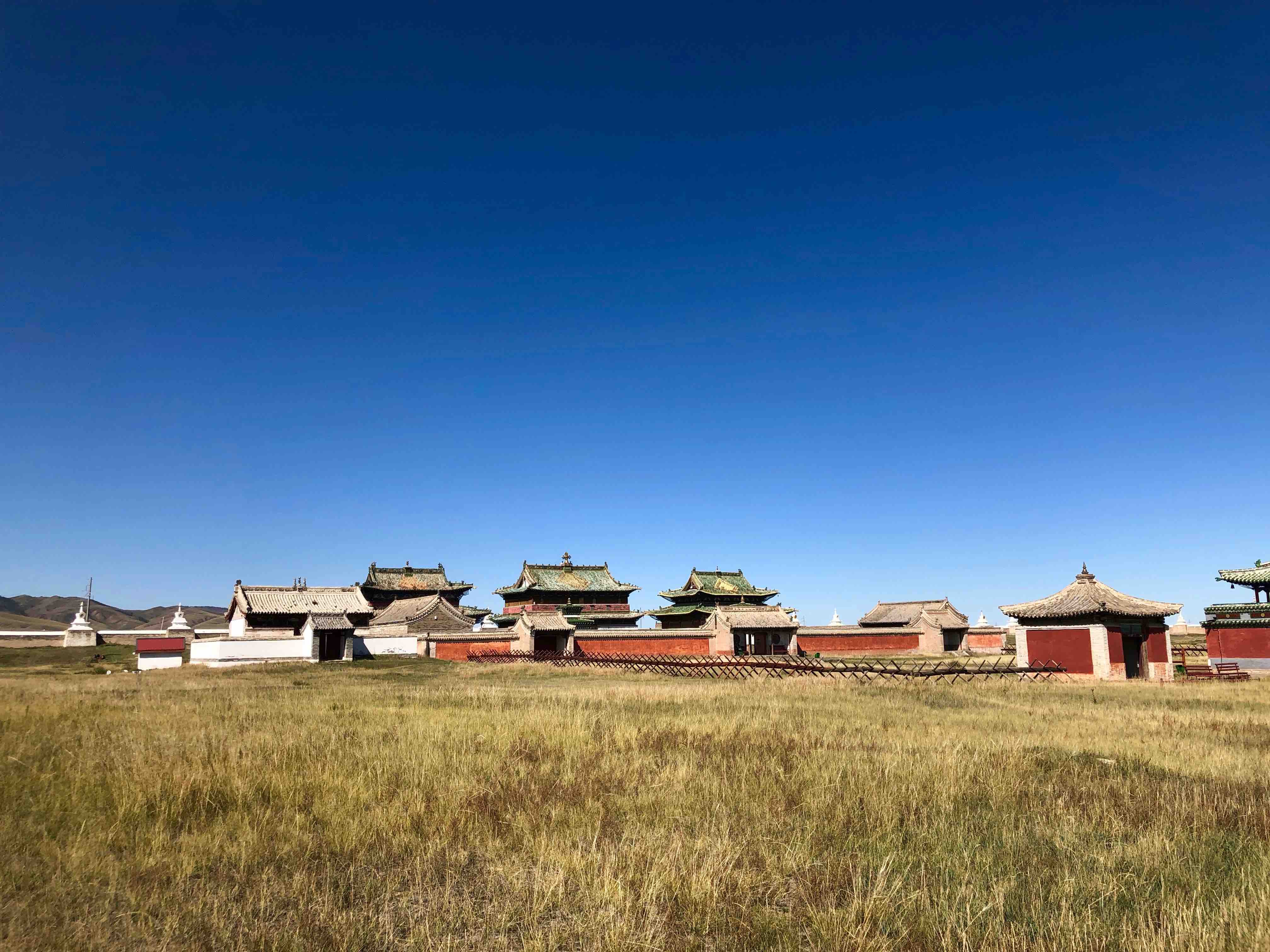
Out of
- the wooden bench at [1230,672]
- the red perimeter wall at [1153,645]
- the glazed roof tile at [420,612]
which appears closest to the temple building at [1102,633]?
the red perimeter wall at [1153,645]

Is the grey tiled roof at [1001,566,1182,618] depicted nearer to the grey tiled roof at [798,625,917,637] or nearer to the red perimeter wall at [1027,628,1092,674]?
the red perimeter wall at [1027,628,1092,674]

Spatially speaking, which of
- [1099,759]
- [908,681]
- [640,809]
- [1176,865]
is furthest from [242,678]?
[1176,865]

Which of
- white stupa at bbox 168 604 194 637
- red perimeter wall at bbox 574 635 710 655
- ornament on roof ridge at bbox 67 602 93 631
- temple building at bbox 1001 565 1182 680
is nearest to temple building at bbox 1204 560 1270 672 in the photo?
temple building at bbox 1001 565 1182 680

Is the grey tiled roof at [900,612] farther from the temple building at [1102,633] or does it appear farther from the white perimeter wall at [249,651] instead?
the white perimeter wall at [249,651]

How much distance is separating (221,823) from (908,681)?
24.8 m

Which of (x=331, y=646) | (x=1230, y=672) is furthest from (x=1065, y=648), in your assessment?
(x=331, y=646)

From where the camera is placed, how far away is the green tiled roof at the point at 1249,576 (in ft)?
120

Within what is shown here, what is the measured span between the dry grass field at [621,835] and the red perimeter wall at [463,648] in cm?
3225

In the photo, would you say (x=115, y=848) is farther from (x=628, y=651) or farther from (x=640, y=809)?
(x=628, y=651)

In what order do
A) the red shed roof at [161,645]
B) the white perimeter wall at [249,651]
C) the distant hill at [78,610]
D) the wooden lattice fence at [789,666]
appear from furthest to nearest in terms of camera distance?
1. the distant hill at [78,610]
2. the white perimeter wall at [249,651]
3. the red shed roof at [161,645]
4. the wooden lattice fence at [789,666]

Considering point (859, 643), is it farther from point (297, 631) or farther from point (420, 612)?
point (297, 631)

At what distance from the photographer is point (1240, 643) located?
118ft

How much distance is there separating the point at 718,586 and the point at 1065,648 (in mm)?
28794

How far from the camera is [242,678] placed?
30.7 metres
